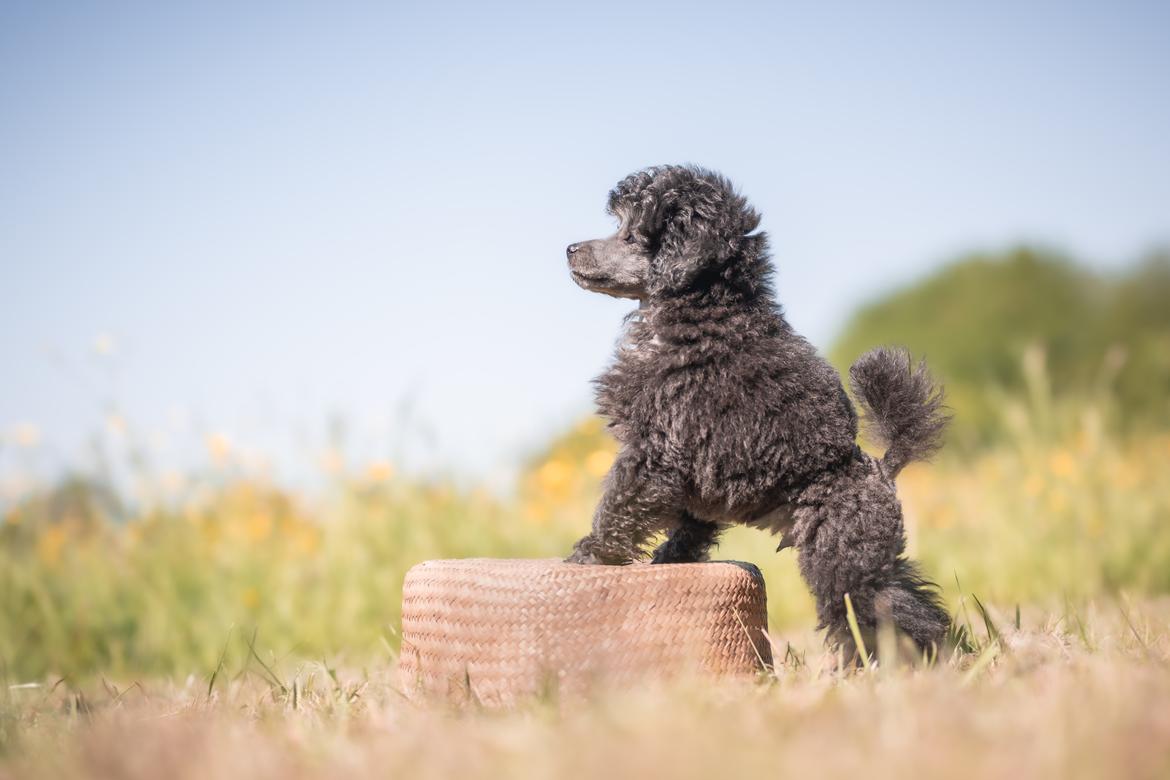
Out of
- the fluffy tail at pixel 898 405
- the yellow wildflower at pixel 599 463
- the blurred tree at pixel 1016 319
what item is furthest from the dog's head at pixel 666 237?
the blurred tree at pixel 1016 319

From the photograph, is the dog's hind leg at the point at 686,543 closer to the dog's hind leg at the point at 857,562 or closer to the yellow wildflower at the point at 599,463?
the dog's hind leg at the point at 857,562

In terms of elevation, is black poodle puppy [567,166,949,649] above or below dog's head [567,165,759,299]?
below

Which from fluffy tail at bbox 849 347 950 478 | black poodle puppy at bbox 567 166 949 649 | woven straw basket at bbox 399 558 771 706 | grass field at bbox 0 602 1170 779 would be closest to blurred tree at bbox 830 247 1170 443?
fluffy tail at bbox 849 347 950 478

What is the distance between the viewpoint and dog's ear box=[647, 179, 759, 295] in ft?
10.2

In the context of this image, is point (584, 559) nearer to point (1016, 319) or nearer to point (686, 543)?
point (686, 543)

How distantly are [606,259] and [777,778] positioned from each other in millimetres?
2128

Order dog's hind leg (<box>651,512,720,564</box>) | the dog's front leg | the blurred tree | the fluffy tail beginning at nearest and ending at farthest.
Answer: the dog's front leg
the fluffy tail
dog's hind leg (<box>651,512,720,564</box>)
the blurred tree

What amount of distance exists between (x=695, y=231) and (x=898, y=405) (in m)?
0.90

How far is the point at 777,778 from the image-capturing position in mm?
1513

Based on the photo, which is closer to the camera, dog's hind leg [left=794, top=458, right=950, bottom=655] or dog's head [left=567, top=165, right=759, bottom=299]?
dog's hind leg [left=794, top=458, right=950, bottom=655]

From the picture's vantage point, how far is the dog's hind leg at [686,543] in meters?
3.42

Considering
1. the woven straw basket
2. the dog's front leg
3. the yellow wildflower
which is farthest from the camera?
the yellow wildflower

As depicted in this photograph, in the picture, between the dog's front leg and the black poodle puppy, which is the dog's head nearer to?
the black poodle puppy

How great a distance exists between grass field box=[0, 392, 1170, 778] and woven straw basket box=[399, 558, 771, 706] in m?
0.20
